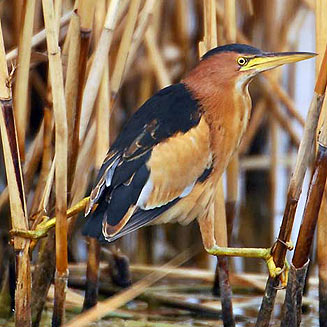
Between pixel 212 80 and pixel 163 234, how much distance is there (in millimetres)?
1399

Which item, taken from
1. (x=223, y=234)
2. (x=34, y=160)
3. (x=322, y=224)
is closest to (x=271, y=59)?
(x=322, y=224)

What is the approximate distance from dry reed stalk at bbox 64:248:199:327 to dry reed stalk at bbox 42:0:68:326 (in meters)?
0.14

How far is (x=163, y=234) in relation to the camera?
3514 millimetres

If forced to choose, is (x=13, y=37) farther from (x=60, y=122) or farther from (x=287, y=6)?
(x=60, y=122)

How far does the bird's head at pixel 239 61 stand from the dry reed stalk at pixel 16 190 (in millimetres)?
552

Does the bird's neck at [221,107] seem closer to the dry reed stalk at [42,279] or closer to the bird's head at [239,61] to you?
the bird's head at [239,61]

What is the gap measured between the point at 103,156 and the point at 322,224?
64 centimetres

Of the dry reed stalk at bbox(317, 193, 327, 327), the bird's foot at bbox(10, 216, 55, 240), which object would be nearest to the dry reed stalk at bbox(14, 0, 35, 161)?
the bird's foot at bbox(10, 216, 55, 240)

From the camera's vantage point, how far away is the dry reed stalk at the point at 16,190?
1916mm

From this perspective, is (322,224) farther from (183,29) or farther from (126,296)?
(183,29)

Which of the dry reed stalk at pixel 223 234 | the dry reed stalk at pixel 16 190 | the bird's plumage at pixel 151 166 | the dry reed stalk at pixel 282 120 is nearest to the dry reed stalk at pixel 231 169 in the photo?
the dry reed stalk at pixel 223 234

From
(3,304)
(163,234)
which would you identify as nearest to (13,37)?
(163,234)

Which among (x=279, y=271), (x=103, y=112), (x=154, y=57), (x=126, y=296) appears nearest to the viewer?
(x=126, y=296)

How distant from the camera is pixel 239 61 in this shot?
216cm
